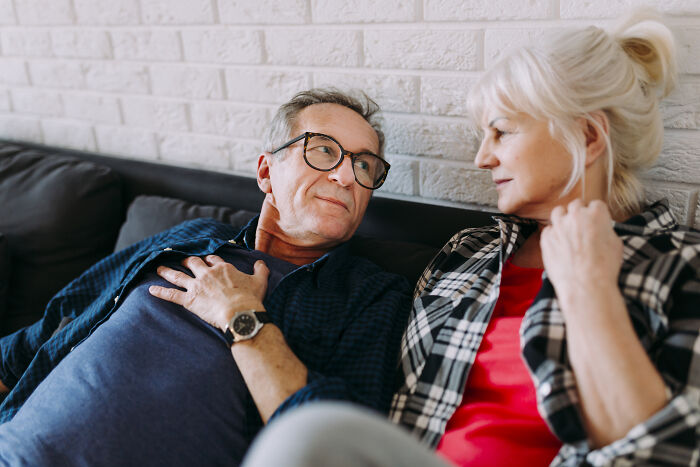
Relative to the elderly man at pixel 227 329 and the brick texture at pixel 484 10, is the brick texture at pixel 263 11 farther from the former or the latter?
the brick texture at pixel 484 10

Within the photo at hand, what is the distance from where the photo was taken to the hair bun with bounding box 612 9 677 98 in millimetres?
1058

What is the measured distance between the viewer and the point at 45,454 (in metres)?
1.02

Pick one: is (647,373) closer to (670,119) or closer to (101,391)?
(670,119)

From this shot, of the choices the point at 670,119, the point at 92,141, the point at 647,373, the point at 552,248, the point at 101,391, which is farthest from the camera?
the point at 92,141

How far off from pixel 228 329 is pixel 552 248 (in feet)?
2.15

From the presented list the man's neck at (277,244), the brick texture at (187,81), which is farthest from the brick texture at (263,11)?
the man's neck at (277,244)

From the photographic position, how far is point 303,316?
1234 mm

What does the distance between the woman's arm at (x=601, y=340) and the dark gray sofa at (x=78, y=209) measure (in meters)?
0.71

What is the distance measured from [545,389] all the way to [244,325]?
0.59 metres

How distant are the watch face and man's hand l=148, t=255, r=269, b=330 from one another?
0.03 meters

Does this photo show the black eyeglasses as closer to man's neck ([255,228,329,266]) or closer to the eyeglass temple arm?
the eyeglass temple arm

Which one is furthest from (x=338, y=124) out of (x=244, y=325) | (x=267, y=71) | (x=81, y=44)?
(x=81, y=44)

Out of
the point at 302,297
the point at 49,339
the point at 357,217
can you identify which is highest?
the point at 357,217

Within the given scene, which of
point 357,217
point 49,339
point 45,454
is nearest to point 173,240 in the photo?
point 49,339
